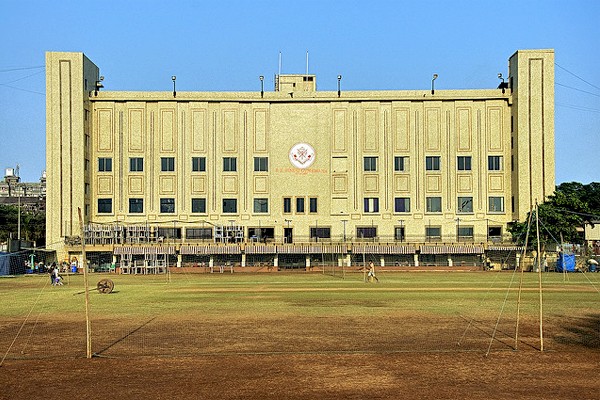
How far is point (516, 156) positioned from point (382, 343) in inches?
3617

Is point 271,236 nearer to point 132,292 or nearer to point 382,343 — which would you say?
point 132,292

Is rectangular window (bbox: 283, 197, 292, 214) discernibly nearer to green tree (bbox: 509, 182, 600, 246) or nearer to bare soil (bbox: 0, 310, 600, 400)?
green tree (bbox: 509, 182, 600, 246)

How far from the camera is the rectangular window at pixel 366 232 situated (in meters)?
117

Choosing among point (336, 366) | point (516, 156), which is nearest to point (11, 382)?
point (336, 366)

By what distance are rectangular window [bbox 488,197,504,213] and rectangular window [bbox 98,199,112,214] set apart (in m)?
63.7

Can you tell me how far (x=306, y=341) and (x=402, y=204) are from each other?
88118mm

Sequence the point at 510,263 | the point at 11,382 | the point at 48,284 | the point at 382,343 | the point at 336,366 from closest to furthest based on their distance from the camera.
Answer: the point at 11,382, the point at 336,366, the point at 382,343, the point at 48,284, the point at 510,263

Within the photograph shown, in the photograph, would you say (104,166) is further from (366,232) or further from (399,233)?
(399,233)

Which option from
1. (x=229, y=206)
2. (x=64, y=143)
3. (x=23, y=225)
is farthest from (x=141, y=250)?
(x=23, y=225)

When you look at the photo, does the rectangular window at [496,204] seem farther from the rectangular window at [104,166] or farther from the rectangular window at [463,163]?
the rectangular window at [104,166]

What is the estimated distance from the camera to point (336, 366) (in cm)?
2634

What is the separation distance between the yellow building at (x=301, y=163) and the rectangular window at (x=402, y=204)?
19 centimetres

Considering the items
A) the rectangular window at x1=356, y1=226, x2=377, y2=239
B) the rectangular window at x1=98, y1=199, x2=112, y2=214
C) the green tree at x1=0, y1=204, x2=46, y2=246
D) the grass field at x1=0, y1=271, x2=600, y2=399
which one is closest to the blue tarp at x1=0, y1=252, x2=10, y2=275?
the rectangular window at x1=98, y1=199, x2=112, y2=214

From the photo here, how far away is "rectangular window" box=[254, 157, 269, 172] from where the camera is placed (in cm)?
11888
